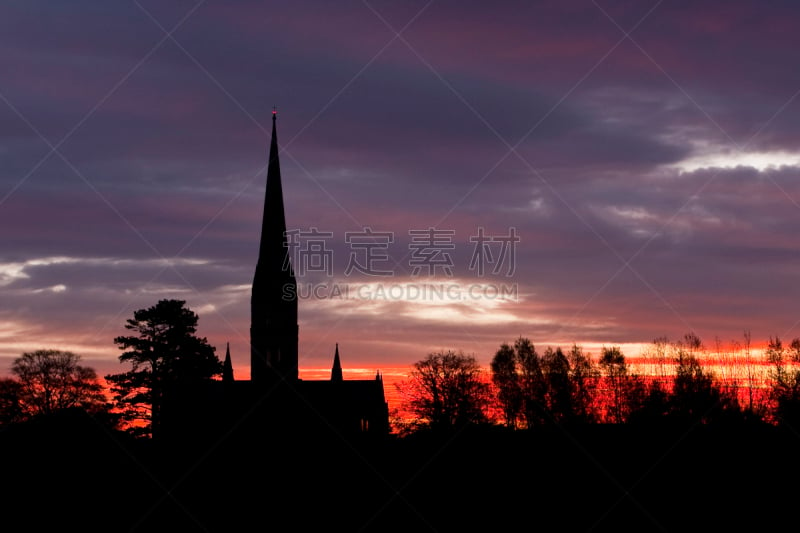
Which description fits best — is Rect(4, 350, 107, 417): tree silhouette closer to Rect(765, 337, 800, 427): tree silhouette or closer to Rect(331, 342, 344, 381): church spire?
Rect(331, 342, 344, 381): church spire

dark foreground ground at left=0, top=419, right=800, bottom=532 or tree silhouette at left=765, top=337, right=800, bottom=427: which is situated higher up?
tree silhouette at left=765, top=337, right=800, bottom=427

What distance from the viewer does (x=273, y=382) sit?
88375mm

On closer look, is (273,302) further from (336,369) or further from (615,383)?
(615,383)

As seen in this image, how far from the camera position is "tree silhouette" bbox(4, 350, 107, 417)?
274 ft

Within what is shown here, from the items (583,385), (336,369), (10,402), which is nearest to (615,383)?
(583,385)

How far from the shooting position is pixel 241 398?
88000 millimetres

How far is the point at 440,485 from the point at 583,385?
156ft

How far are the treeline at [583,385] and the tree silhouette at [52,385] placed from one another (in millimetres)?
27297

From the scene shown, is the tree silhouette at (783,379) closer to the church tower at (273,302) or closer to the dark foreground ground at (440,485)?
the dark foreground ground at (440,485)

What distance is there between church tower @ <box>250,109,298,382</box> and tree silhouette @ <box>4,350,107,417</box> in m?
13.8

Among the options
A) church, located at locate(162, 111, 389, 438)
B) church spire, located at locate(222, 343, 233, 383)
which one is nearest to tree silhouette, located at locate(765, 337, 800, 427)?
church, located at locate(162, 111, 389, 438)

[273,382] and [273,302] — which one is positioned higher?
[273,302]

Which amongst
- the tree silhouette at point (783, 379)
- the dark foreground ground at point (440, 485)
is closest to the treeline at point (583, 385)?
the tree silhouette at point (783, 379)

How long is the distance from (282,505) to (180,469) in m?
6.68
